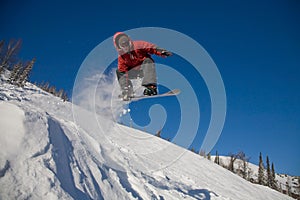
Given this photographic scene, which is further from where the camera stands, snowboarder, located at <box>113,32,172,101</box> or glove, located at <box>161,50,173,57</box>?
snowboarder, located at <box>113,32,172,101</box>

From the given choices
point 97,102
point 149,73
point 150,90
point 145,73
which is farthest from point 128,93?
point 97,102

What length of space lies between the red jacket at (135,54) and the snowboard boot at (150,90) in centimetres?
78

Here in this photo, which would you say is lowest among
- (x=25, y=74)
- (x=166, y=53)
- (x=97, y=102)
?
(x=166, y=53)

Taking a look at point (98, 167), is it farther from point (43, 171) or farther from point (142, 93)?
point (142, 93)

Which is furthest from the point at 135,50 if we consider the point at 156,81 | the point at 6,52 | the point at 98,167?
the point at 6,52

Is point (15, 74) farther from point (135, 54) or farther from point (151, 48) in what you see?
point (151, 48)

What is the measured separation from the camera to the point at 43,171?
3666mm

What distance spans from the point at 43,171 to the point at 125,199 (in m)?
2.23

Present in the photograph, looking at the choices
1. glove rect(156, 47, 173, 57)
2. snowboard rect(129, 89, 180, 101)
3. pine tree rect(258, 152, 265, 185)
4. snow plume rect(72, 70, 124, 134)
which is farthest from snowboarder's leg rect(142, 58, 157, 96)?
pine tree rect(258, 152, 265, 185)

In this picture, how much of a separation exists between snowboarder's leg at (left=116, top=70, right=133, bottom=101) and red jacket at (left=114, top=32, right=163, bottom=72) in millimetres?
215

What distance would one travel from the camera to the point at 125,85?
286 inches

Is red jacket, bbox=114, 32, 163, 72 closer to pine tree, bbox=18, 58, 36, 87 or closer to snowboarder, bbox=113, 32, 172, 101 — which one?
snowboarder, bbox=113, 32, 172, 101

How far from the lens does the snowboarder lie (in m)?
6.33

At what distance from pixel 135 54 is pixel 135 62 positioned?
0.99ft
